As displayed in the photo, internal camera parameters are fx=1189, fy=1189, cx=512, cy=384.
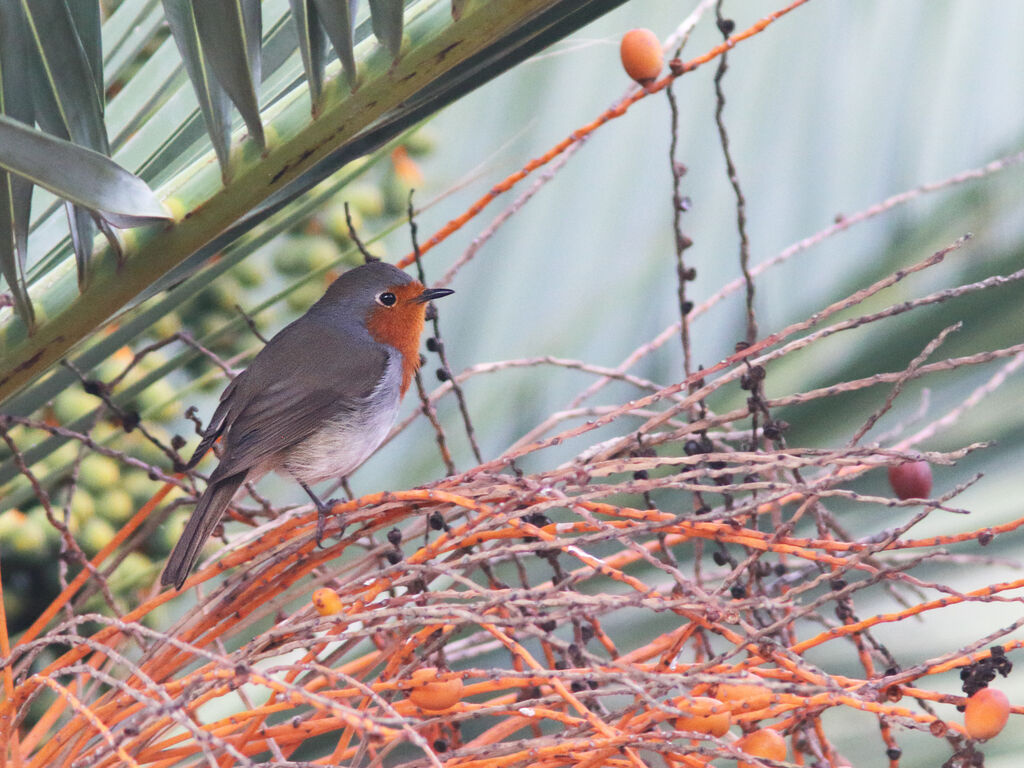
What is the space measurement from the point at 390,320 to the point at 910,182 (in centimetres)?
92

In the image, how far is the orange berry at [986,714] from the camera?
3.07ft

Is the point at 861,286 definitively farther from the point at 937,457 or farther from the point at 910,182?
the point at 937,457

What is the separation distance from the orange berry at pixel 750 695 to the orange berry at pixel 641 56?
65 centimetres

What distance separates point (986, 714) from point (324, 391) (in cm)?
124

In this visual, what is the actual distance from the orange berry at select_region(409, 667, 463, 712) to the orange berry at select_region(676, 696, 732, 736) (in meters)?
0.19

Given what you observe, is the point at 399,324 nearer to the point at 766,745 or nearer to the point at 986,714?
the point at 766,745

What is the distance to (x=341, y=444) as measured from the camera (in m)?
1.82

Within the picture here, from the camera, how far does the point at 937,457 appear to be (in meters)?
0.94

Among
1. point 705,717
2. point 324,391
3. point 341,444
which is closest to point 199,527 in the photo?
point 341,444

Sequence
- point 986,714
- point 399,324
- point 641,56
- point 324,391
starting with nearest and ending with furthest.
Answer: point 986,714, point 641,56, point 324,391, point 399,324

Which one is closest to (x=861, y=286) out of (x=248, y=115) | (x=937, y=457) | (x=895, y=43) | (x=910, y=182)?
(x=910, y=182)

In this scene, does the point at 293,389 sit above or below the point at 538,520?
above

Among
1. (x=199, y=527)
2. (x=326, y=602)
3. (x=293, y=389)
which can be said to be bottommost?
(x=326, y=602)

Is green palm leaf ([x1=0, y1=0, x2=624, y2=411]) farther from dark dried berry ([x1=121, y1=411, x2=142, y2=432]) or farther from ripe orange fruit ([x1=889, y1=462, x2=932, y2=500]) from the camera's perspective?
ripe orange fruit ([x1=889, y1=462, x2=932, y2=500])
